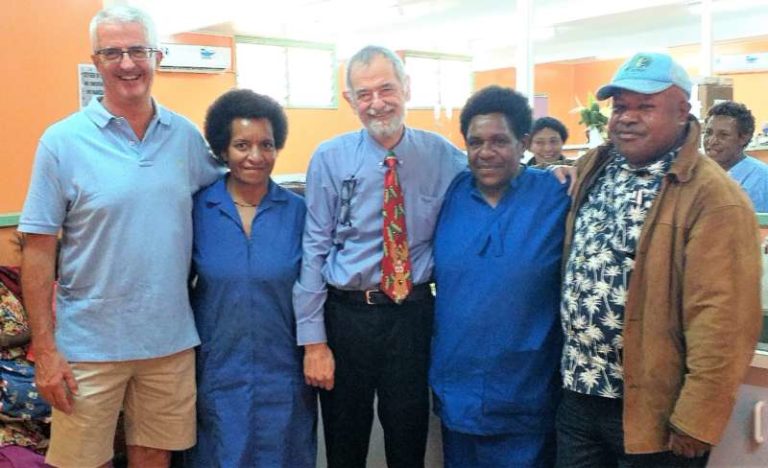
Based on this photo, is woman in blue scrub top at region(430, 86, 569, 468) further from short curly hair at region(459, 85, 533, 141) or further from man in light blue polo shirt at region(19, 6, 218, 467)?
man in light blue polo shirt at region(19, 6, 218, 467)

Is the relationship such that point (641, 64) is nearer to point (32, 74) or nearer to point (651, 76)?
point (651, 76)

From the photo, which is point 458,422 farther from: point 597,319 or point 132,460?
point 132,460

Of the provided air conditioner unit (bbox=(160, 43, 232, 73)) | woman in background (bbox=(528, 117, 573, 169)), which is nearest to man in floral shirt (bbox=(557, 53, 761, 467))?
woman in background (bbox=(528, 117, 573, 169))

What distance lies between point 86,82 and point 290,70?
23.0 ft

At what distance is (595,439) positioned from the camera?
5.65 ft

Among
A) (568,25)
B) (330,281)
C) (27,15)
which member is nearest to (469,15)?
(568,25)

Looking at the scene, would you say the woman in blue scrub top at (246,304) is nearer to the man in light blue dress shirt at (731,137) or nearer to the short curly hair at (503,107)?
the short curly hair at (503,107)

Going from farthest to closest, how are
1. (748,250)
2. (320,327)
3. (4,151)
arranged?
(4,151) < (320,327) < (748,250)

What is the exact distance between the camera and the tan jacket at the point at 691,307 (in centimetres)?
146

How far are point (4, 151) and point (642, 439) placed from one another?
2610 mm

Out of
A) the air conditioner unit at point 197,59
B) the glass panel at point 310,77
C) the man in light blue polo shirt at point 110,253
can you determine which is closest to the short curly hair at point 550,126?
the man in light blue polo shirt at point 110,253

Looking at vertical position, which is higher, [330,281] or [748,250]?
[748,250]

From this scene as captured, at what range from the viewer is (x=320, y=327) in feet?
6.51

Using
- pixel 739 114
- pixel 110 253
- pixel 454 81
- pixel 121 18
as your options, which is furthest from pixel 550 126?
pixel 454 81
